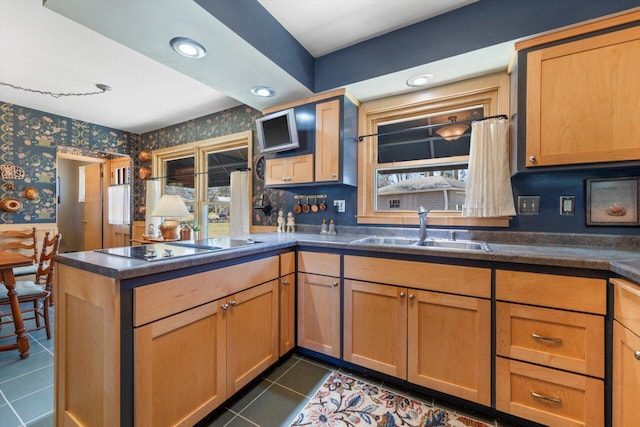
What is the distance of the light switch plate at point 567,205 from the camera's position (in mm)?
1667

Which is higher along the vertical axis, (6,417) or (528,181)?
(528,181)

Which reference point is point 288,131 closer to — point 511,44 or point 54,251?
point 511,44

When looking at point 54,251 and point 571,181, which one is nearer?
point 571,181

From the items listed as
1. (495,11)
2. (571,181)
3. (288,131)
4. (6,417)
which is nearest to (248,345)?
(6,417)

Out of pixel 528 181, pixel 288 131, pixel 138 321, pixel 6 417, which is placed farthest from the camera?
pixel 288 131

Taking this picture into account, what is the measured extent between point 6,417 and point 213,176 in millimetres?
2745

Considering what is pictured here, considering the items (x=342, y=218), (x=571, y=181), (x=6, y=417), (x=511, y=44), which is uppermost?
(x=511, y=44)

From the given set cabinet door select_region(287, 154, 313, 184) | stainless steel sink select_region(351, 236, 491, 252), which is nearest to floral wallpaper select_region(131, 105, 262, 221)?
cabinet door select_region(287, 154, 313, 184)

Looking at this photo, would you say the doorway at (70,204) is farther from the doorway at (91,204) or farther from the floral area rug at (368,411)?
the floral area rug at (368,411)

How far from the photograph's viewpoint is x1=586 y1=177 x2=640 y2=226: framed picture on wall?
1530mm

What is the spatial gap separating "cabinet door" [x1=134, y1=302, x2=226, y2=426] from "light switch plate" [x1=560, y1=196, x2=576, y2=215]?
2.20 meters

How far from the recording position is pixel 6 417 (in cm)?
141

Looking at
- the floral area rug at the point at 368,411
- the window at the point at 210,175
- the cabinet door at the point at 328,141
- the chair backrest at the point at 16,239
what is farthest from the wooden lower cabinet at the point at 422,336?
the chair backrest at the point at 16,239

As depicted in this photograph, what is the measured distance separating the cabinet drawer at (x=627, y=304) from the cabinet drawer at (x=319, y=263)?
1321 mm
